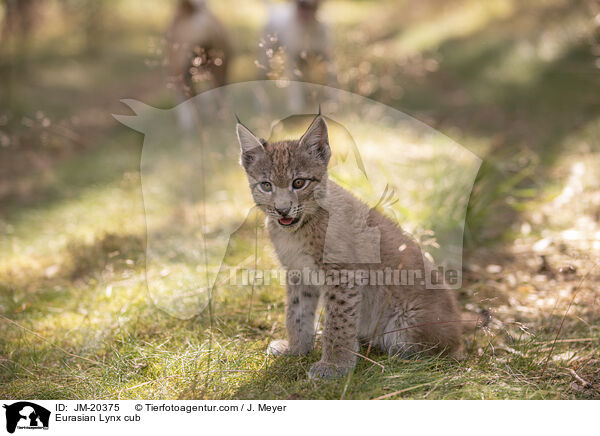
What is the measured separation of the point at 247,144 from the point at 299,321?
107 centimetres

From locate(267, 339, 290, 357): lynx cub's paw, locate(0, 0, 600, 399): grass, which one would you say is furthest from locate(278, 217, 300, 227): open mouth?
locate(267, 339, 290, 357): lynx cub's paw

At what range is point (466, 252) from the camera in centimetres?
472

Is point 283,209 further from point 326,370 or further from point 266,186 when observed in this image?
point 326,370

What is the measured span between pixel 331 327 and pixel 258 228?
3.19 ft

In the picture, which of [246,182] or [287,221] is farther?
[246,182]

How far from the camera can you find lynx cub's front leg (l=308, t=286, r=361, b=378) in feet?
10.1

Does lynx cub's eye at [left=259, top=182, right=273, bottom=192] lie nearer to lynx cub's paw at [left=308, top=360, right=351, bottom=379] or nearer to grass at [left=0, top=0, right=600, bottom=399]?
grass at [left=0, top=0, right=600, bottom=399]

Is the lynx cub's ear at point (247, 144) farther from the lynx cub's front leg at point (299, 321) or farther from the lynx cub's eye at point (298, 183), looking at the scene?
the lynx cub's front leg at point (299, 321)

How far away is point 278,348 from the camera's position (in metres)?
3.32
